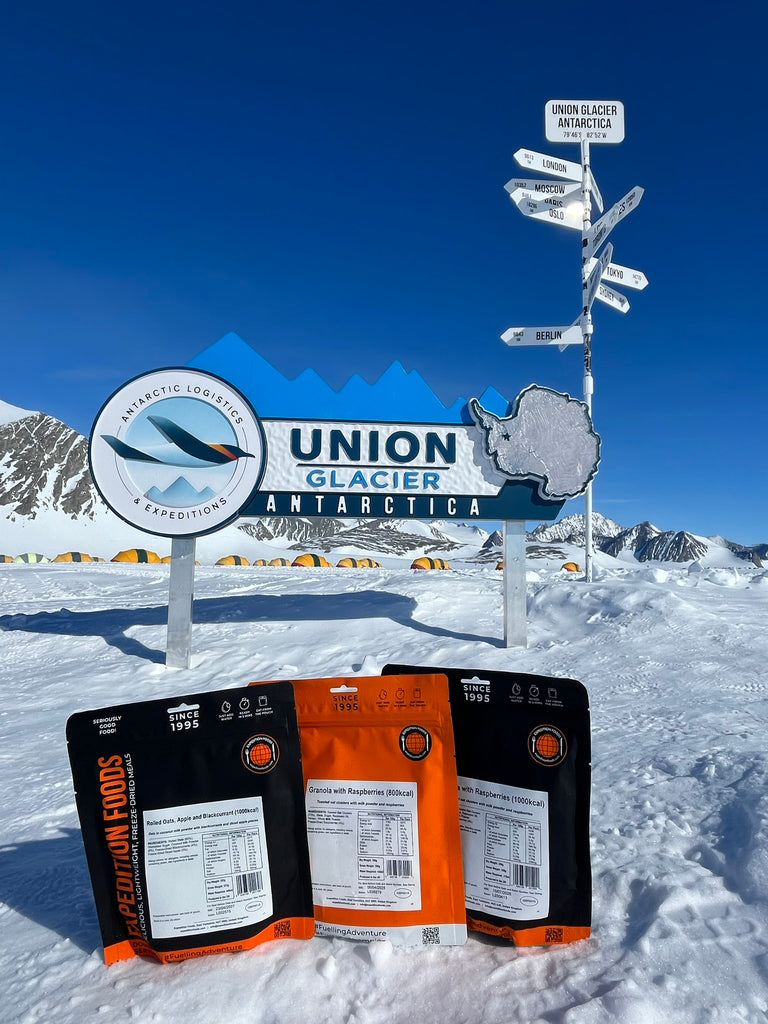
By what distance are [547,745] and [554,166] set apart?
10.9 meters

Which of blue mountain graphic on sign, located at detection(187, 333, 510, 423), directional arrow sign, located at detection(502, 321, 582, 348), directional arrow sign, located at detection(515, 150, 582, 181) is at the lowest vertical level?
blue mountain graphic on sign, located at detection(187, 333, 510, 423)

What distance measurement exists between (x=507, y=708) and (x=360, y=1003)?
2.86 feet

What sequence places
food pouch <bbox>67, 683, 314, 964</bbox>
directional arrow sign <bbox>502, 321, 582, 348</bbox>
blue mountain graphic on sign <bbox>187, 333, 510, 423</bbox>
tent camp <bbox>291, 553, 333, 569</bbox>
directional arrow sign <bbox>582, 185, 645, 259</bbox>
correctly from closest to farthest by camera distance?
food pouch <bbox>67, 683, 314, 964</bbox>, blue mountain graphic on sign <bbox>187, 333, 510, 423</bbox>, directional arrow sign <bbox>582, 185, 645, 259</bbox>, directional arrow sign <bbox>502, 321, 582, 348</bbox>, tent camp <bbox>291, 553, 333, 569</bbox>

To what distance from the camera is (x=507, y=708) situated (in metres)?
1.88

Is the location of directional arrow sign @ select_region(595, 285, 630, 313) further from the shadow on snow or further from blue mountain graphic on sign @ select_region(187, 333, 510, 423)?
the shadow on snow

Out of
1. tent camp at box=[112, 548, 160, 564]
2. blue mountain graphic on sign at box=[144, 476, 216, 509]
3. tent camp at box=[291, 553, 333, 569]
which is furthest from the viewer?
tent camp at box=[291, 553, 333, 569]

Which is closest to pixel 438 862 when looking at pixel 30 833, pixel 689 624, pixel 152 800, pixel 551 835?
pixel 551 835

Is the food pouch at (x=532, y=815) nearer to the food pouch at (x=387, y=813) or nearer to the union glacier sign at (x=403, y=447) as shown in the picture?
the food pouch at (x=387, y=813)

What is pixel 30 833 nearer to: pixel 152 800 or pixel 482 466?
pixel 152 800

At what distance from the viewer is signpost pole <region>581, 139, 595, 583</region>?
30.9 feet

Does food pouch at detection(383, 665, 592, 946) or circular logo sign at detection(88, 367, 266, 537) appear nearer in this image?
food pouch at detection(383, 665, 592, 946)

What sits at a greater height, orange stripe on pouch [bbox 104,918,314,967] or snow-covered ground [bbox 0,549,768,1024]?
orange stripe on pouch [bbox 104,918,314,967]

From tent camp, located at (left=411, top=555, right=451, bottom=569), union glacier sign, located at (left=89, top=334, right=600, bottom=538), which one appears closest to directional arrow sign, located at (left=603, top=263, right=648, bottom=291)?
union glacier sign, located at (left=89, top=334, right=600, bottom=538)

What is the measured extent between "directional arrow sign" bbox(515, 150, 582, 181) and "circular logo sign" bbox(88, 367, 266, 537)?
706 centimetres
